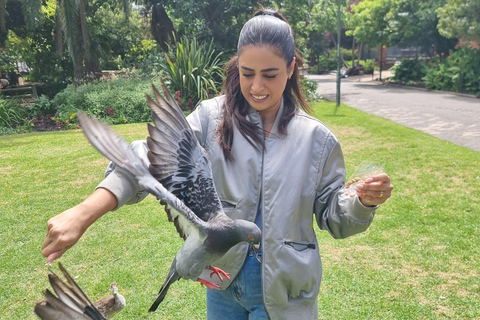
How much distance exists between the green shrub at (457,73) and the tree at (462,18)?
4.09 ft

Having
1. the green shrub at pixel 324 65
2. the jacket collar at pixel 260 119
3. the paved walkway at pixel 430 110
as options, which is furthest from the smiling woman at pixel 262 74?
the green shrub at pixel 324 65

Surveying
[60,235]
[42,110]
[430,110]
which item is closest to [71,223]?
[60,235]

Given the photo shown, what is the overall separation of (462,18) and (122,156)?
20.9m

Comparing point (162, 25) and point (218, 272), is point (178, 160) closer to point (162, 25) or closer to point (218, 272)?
point (218, 272)

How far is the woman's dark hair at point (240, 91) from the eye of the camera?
1.69 m

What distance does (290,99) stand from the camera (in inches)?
78.4

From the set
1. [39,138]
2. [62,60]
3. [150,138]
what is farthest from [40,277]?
[62,60]

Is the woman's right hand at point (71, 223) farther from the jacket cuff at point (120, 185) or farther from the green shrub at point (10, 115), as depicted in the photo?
the green shrub at point (10, 115)

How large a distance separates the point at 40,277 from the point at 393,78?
85.0 feet

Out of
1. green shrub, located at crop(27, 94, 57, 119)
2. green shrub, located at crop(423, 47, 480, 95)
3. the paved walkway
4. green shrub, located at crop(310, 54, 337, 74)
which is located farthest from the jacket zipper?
green shrub, located at crop(310, 54, 337, 74)

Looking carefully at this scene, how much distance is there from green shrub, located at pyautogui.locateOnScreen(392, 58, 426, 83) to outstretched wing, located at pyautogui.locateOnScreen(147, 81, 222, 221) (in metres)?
25.4

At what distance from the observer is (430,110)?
48.8 feet

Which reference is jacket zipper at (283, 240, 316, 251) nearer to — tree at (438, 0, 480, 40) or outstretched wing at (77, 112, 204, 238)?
outstretched wing at (77, 112, 204, 238)

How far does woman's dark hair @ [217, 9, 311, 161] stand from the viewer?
1.69 metres
